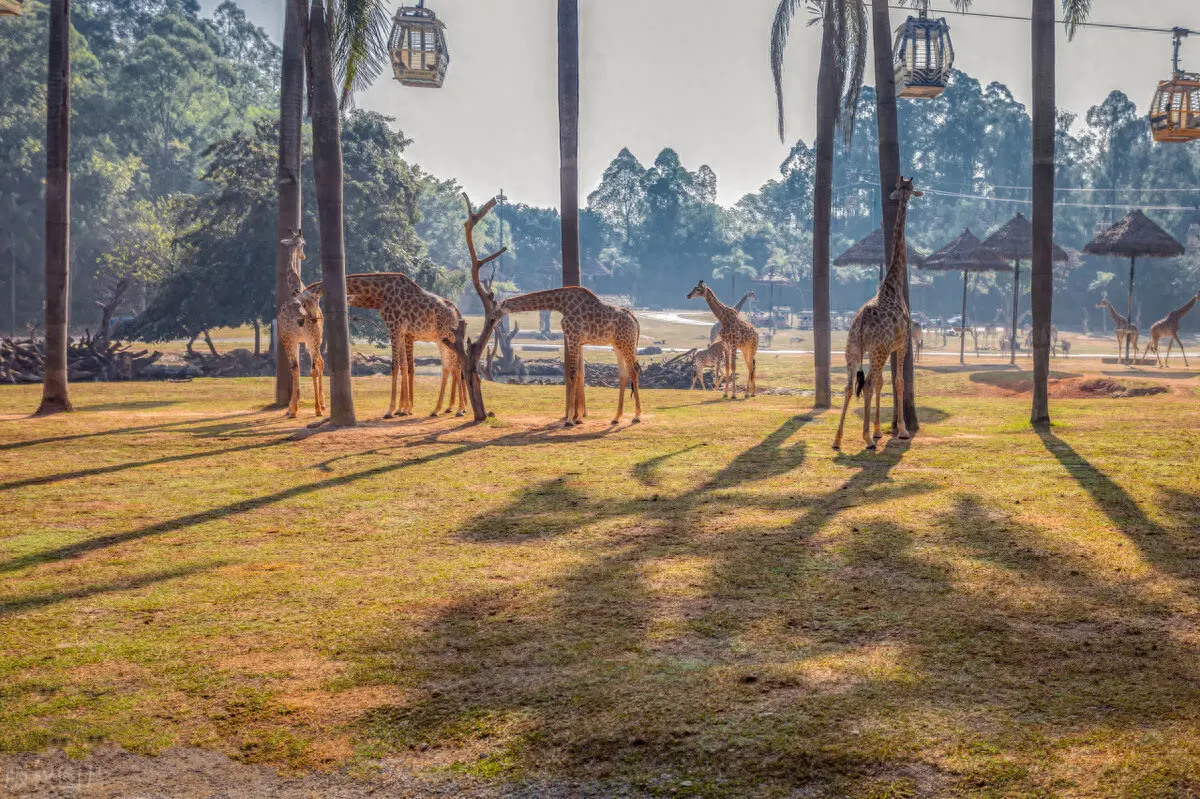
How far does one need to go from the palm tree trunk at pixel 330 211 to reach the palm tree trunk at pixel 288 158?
2.85m

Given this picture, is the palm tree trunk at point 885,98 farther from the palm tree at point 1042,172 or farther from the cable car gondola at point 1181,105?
the cable car gondola at point 1181,105

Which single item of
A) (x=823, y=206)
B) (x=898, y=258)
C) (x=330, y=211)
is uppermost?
(x=823, y=206)

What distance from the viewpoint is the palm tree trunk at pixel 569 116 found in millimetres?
17547

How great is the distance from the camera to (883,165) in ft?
49.4

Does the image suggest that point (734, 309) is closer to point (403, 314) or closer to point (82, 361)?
point (403, 314)

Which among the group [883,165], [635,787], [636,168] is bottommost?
[635,787]

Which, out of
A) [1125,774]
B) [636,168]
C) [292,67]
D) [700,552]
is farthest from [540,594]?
[636,168]

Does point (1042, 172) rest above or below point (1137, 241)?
below

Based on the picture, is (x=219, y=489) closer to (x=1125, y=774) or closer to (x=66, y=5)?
(x=1125, y=774)

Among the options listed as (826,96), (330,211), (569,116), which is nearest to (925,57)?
(826,96)

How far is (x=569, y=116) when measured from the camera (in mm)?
17562

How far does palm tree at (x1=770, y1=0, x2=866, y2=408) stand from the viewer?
60.4 feet

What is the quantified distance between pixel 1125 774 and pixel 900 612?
2.09 meters

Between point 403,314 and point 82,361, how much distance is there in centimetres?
1514
